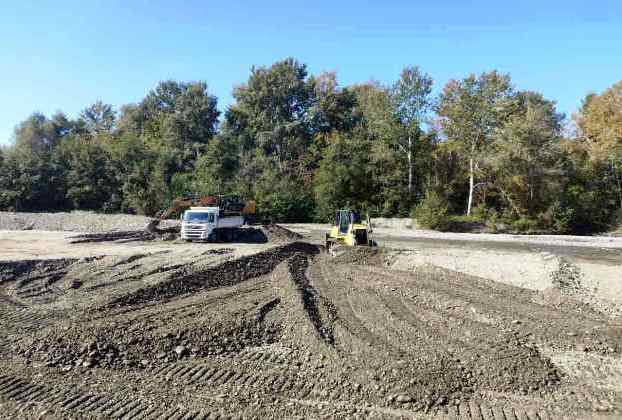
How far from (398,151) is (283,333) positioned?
28539 mm

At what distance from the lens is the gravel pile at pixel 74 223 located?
2616cm

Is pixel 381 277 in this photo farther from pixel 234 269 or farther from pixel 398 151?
pixel 398 151

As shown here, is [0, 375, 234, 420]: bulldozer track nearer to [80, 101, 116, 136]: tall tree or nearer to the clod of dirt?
the clod of dirt

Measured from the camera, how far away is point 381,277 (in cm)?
1409

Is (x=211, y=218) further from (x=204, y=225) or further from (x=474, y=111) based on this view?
(x=474, y=111)

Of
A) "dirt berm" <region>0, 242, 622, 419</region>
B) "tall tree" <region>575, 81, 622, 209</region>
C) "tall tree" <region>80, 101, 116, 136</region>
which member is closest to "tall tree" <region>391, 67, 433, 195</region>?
"tall tree" <region>575, 81, 622, 209</region>

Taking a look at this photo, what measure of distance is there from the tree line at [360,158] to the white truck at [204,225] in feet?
44.0

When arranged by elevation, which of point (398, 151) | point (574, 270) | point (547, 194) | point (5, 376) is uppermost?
point (398, 151)

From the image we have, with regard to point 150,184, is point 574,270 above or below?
below

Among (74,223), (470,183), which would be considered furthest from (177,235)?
(470,183)

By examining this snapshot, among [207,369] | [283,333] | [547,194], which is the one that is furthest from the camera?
[547,194]

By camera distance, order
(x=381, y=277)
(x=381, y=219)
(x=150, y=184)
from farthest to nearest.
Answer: (x=150, y=184) → (x=381, y=219) → (x=381, y=277)

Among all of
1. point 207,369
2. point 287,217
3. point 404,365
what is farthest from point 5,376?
point 287,217

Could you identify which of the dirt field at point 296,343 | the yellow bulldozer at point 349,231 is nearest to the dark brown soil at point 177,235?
the yellow bulldozer at point 349,231
